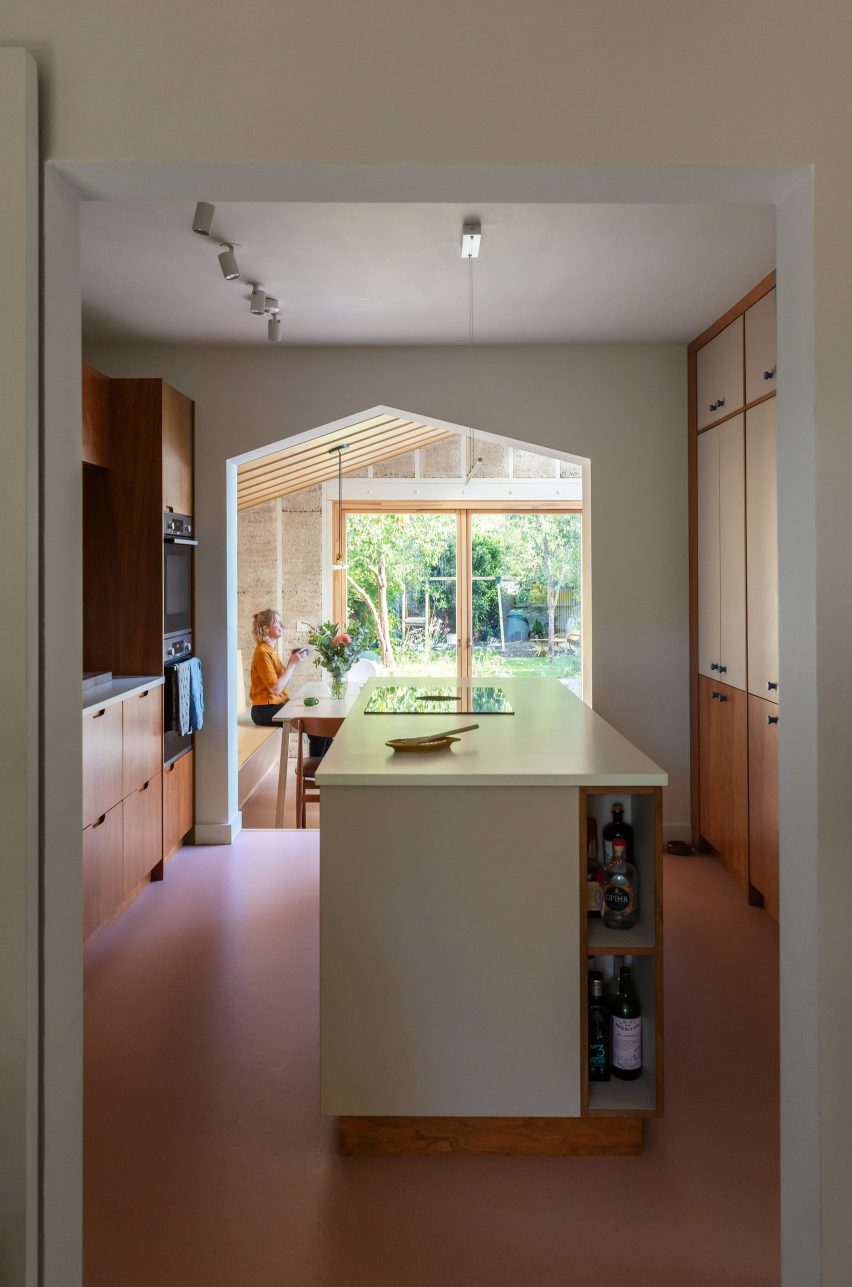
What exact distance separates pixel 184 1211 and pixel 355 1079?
1.58 feet

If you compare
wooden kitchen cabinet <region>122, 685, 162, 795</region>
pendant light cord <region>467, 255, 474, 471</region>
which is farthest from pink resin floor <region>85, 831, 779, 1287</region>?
pendant light cord <region>467, 255, 474, 471</region>

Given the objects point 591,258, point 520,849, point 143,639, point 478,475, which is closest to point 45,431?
point 520,849

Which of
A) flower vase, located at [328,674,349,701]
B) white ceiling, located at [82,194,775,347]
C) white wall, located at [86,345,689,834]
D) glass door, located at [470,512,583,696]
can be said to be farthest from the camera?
glass door, located at [470,512,583,696]

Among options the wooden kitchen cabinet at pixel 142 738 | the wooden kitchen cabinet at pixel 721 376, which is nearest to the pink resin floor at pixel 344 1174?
the wooden kitchen cabinet at pixel 142 738

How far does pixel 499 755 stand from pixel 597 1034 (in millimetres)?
766

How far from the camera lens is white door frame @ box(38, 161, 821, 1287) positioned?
4.36 ft

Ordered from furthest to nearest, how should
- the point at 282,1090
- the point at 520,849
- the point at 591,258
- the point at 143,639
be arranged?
the point at 143,639 → the point at 591,258 → the point at 282,1090 → the point at 520,849

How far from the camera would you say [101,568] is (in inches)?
185

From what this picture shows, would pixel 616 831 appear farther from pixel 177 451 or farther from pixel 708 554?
pixel 177 451

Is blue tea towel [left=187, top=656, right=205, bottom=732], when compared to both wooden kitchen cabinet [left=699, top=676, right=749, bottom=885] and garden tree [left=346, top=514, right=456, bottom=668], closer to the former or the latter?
wooden kitchen cabinet [left=699, top=676, right=749, bottom=885]

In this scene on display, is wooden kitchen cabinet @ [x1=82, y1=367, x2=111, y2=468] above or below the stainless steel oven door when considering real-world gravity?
above

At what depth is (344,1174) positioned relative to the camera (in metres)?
2.31

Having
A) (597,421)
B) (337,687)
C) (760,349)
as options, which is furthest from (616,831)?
(337,687)

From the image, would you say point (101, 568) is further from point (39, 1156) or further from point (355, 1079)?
point (39, 1156)
